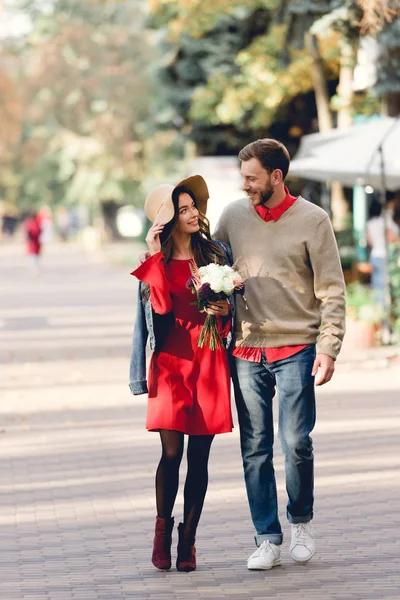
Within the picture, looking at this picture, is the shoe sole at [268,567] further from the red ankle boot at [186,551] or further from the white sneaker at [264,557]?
the red ankle boot at [186,551]

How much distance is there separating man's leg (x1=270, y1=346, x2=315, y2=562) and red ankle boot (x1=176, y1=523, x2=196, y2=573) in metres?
0.45

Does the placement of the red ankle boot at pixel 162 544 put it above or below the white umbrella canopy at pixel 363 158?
above

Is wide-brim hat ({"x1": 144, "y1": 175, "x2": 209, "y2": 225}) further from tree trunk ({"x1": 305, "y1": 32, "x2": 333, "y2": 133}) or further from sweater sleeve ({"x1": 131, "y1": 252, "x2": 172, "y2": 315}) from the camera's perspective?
tree trunk ({"x1": 305, "y1": 32, "x2": 333, "y2": 133})

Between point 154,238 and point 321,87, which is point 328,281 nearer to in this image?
point 154,238

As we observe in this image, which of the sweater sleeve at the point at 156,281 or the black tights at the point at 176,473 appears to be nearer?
the sweater sleeve at the point at 156,281

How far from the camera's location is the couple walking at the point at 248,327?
599 cm

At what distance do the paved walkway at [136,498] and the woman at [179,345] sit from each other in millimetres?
417

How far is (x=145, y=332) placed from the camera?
20.0 feet

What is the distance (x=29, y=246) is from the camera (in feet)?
128

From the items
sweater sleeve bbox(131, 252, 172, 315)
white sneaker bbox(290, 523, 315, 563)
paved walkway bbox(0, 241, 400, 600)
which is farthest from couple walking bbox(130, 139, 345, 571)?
paved walkway bbox(0, 241, 400, 600)

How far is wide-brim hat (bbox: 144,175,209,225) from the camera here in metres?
5.99

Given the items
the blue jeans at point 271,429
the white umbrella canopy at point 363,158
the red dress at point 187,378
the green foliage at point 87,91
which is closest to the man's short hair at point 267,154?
the red dress at point 187,378

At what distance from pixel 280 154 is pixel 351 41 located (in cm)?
1179

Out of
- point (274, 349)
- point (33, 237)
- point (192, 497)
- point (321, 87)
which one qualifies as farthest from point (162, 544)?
point (33, 237)
